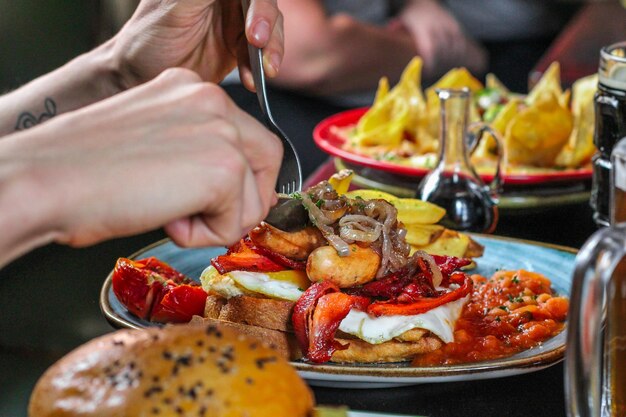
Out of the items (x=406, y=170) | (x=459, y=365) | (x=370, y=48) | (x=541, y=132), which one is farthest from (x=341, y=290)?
(x=370, y=48)

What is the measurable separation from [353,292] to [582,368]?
0.55 m

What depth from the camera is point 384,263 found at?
1318 millimetres

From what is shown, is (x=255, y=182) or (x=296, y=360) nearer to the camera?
(x=255, y=182)

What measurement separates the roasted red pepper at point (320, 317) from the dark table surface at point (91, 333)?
6 centimetres

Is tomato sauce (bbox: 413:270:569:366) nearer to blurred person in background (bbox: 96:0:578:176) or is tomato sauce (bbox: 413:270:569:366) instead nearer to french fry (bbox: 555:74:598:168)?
french fry (bbox: 555:74:598:168)

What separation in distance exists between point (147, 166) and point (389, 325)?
563 mm

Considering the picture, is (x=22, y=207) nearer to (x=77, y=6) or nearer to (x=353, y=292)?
(x=353, y=292)

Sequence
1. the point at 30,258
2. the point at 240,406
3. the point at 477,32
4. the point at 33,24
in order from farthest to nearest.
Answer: the point at 477,32 < the point at 33,24 < the point at 30,258 < the point at 240,406

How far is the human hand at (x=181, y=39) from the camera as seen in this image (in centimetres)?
189

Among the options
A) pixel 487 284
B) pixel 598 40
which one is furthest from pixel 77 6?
pixel 487 284

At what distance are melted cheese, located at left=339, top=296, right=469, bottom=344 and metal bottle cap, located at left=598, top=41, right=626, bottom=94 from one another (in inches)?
25.4

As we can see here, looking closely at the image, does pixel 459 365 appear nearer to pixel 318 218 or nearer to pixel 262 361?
pixel 318 218

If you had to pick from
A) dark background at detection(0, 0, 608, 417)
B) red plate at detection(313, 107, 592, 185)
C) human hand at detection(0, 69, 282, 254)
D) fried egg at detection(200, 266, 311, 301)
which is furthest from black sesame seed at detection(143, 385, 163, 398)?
red plate at detection(313, 107, 592, 185)

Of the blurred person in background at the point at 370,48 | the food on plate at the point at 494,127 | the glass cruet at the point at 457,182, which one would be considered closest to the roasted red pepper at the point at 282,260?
the glass cruet at the point at 457,182
